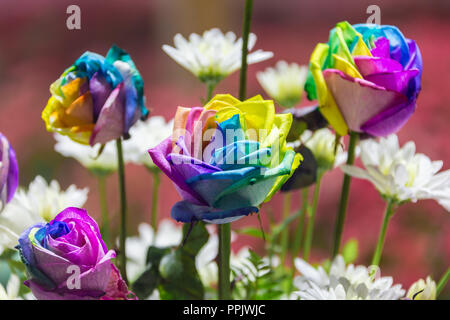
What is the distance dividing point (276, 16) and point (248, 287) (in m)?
1.65

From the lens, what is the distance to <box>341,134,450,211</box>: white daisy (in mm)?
245

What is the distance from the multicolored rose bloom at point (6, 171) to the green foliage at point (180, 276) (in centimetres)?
7

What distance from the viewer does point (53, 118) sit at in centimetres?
23

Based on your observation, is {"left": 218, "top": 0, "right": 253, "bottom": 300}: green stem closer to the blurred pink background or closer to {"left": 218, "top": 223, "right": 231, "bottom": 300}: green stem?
{"left": 218, "top": 223, "right": 231, "bottom": 300}: green stem

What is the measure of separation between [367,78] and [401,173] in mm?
47

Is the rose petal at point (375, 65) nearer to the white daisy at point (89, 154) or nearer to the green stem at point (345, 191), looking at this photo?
the green stem at point (345, 191)

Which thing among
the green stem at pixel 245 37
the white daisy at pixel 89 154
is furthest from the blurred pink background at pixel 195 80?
the green stem at pixel 245 37

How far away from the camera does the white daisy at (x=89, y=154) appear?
1.03 feet

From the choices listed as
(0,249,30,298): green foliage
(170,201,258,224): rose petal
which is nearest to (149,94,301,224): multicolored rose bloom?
(170,201,258,224): rose petal

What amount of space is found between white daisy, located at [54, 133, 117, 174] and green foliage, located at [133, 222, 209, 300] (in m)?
0.08

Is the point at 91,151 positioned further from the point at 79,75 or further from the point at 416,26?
the point at 416,26

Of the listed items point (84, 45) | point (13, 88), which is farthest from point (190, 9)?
point (13, 88)

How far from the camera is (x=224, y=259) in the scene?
0.70ft

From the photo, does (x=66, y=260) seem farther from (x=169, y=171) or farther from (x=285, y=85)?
(x=285, y=85)
